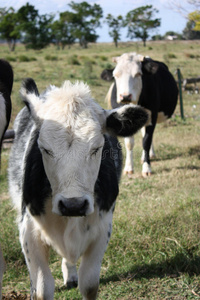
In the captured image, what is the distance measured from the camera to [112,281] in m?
3.55

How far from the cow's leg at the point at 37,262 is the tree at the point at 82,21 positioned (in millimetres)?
72171

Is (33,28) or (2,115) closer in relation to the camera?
(2,115)

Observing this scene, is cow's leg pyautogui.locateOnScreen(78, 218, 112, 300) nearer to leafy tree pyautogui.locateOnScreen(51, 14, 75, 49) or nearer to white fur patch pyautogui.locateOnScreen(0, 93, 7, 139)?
white fur patch pyautogui.locateOnScreen(0, 93, 7, 139)

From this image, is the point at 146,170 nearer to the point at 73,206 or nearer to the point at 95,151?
the point at 95,151

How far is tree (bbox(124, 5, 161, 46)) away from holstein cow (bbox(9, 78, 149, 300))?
65.6 m

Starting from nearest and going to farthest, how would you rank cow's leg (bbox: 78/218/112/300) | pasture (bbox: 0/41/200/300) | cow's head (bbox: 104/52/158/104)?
cow's leg (bbox: 78/218/112/300) → pasture (bbox: 0/41/200/300) → cow's head (bbox: 104/52/158/104)

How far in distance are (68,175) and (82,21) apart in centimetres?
7962

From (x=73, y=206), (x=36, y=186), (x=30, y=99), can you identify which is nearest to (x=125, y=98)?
(x=30, y=99)

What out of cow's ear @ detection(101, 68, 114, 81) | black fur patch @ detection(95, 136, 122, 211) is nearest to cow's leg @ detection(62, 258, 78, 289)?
black fur patch @ detection(95, 136, 122, 211)

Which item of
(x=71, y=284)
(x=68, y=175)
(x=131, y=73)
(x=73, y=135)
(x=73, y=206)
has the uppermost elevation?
(x=131, y=73)

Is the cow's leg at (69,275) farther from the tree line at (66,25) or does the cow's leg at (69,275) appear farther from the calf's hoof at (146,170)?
the tree line at (66,25)

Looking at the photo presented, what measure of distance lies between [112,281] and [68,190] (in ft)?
5.27

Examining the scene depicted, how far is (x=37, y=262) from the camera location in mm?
2863

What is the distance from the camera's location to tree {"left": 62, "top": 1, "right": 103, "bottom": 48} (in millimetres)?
73500
